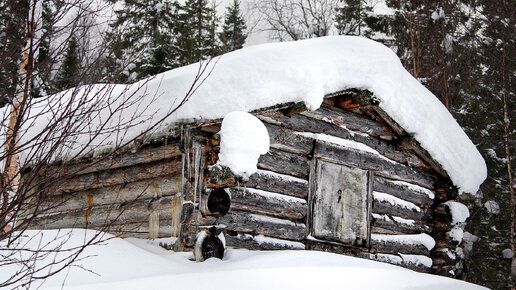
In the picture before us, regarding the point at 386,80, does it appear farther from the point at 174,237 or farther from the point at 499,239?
the point at 499,239

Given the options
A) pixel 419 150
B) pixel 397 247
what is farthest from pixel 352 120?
pixel 397 247

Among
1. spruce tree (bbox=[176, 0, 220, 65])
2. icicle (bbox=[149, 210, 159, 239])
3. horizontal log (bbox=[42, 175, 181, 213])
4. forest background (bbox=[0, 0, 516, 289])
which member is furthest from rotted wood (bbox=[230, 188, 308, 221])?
spruce tree (bbox=[176, 0, 220, 65])

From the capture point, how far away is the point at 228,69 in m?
6.80

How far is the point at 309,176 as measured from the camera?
777cm

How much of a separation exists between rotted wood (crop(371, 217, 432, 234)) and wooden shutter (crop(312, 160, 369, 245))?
0.34m

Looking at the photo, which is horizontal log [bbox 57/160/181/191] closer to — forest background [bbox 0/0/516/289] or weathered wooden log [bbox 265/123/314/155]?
weathered wooden log [bbox 265/123/314/155]

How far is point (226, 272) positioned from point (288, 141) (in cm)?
252

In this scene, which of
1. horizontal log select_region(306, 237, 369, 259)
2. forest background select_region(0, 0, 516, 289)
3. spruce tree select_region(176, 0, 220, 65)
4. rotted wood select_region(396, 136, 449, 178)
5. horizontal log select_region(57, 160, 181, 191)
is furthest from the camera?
spruce tree select_region(176, 0, 220, 65)

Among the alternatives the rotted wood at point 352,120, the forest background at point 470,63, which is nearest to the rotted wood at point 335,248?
the rotted wood at point 352,120

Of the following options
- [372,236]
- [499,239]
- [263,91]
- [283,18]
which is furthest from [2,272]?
[283,18]

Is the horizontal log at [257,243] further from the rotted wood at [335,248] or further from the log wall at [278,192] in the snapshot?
the rotted wood at [335,248]

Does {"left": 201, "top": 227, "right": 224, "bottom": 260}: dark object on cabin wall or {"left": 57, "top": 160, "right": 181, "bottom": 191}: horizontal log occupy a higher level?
{"left": 57, "top": 160, "right": 181, "bottom": 191}: horizontal log

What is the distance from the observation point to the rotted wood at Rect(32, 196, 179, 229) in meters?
7.09

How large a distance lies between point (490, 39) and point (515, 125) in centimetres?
291
